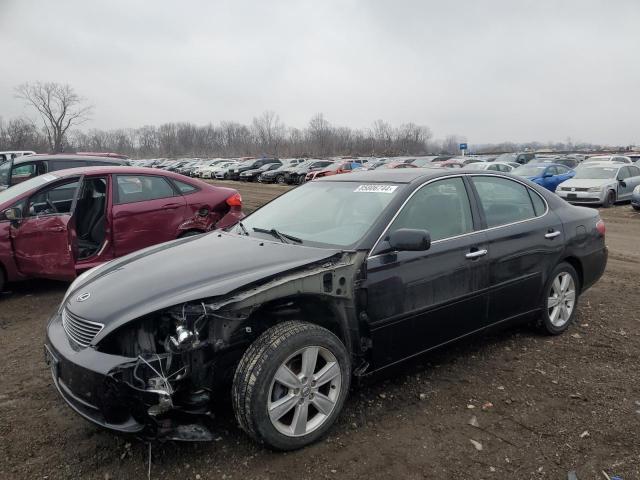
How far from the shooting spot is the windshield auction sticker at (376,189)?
3.72m

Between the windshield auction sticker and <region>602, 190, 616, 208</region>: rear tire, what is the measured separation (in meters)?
14.9

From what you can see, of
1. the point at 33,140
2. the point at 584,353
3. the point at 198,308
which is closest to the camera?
the point at 198,308

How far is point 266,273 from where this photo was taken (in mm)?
2865

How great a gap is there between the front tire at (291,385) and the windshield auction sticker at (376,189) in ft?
4.26

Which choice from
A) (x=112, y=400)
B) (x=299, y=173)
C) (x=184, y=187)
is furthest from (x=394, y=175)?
(x=299, y=173)

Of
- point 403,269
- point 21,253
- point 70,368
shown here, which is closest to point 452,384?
point 403,269

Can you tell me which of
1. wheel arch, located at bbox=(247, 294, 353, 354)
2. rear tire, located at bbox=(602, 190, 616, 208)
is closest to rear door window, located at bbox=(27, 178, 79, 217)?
wheel arch, located at bbox=(247, 294, 353, 354)

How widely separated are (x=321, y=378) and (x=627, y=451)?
1.83 meters

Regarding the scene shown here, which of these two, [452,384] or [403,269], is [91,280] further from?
[452,384]

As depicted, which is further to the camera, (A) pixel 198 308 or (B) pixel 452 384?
(B) pixel 452 384

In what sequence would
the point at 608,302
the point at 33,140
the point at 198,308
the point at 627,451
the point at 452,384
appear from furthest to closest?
the point at 33,140, the point at 608,302, the point at 452,384, the point at 627,451, the point at 198,308

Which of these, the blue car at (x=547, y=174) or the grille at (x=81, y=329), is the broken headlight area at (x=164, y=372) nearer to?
the grille at (x=81, y=329)

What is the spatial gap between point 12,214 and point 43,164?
14.8ft

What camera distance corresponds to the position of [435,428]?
312 centimetres
